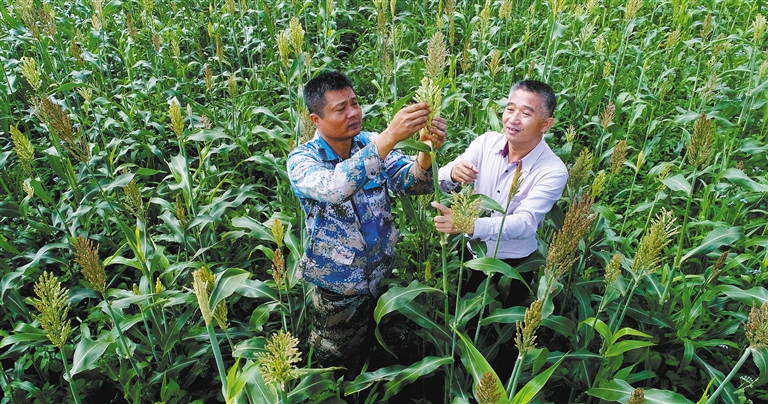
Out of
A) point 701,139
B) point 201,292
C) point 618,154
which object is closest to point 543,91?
point 618,154

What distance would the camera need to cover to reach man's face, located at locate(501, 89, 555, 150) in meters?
2.41

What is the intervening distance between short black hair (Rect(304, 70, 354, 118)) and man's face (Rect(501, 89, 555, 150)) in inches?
32.8

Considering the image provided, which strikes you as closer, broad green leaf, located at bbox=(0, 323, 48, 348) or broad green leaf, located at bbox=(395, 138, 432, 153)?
broad green leaf, located at bbox=(395, 138, 432, 153)

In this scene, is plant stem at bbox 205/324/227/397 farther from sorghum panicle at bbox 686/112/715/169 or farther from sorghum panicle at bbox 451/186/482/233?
sorghum panicle at bbox 686/112/715/169

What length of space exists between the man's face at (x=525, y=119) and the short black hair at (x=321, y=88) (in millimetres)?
833

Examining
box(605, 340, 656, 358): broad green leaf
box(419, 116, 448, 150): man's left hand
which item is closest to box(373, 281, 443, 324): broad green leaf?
box(419, 116, 448, 150): man's left hand

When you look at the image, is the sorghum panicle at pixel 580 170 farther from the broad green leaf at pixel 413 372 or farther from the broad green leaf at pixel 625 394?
the broad green leaf at pixel 413 372

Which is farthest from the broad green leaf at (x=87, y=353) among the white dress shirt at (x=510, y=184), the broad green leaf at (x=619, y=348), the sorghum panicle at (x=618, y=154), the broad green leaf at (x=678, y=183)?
the broad green leaf at (x=678, y=183)

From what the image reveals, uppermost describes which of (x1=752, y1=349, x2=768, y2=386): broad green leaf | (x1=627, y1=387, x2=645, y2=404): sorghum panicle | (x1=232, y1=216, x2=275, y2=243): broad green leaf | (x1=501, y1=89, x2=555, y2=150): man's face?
(x1=501, y1=89, x2=555, y2=150): man's face

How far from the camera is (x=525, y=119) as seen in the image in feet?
7.91

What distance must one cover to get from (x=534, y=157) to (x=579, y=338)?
41.7 inches

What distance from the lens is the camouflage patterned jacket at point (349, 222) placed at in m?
2.32

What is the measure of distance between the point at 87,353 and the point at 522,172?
2.21 meters

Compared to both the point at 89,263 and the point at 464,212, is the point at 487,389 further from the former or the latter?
the point at 89,263
